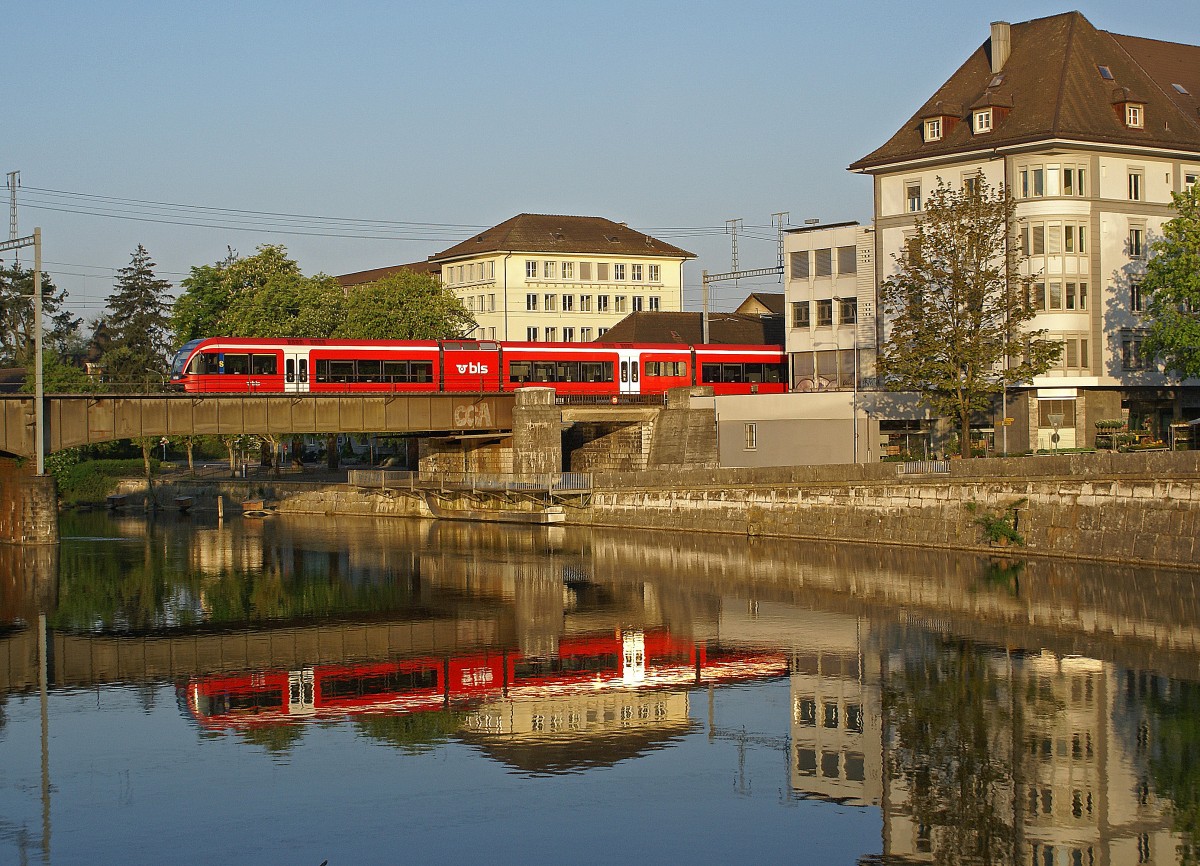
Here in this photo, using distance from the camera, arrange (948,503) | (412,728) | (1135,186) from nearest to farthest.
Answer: (412,728), (948,503), (1135,186)

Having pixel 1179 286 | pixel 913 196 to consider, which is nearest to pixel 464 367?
pixel 913 196

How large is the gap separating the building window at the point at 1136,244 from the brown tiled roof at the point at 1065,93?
12.2 ft

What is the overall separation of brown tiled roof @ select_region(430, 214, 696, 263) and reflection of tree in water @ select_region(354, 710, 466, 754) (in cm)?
9424

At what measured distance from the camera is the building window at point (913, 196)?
66.2m

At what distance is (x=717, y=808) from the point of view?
71.6 feet

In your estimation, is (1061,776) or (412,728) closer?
(1061,776)

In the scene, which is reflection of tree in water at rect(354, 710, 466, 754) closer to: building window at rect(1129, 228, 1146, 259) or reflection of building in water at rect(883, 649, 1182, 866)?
reflection of building in water at rect(883, 649, 1182, 866)

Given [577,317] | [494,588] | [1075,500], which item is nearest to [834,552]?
[1075,500]

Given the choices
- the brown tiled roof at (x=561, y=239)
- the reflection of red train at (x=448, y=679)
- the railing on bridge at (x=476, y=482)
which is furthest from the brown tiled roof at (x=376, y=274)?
the reflection of red train at (x=448, y=679)

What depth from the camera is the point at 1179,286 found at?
5378cm

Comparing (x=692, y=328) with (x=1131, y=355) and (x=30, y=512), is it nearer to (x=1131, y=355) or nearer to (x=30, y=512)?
(x=1131, y=355)

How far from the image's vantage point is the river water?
20.5 meters

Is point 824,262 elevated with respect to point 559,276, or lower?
lower

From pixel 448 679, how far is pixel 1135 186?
4412cm
